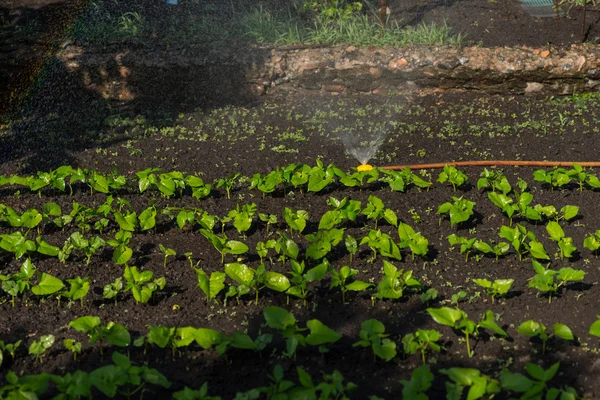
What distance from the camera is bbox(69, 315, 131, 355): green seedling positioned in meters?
3.19

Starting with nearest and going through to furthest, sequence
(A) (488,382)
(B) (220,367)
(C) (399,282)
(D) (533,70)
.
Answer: (A) (488,382), (B) (220,367), (C) (399,282), (D) (533,70)

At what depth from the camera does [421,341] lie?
126 inches

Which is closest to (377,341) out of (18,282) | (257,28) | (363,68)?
(18,282)

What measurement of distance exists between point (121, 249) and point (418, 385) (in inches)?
73.6

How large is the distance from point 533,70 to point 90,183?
4.00 metres

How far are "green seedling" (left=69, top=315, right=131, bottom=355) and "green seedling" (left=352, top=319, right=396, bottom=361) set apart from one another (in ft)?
2.91

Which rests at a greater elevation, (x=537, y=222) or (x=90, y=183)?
(x=90, y=183)

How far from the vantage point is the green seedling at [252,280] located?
364cm

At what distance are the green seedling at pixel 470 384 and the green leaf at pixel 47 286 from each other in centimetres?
179

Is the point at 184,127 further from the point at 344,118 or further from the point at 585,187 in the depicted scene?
the point at 585,187

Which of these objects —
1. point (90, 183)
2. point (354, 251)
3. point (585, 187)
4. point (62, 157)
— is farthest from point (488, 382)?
point (62, 157)

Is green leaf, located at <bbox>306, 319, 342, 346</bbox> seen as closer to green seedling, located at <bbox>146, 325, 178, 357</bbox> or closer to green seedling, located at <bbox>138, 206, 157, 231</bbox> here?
green seedling, located at <bbox>146, 325, 178, 357</bbox>

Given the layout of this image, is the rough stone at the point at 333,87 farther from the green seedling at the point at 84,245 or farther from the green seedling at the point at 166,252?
the green seedling at the point at 84,245

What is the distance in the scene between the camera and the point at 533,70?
23.4 ft
